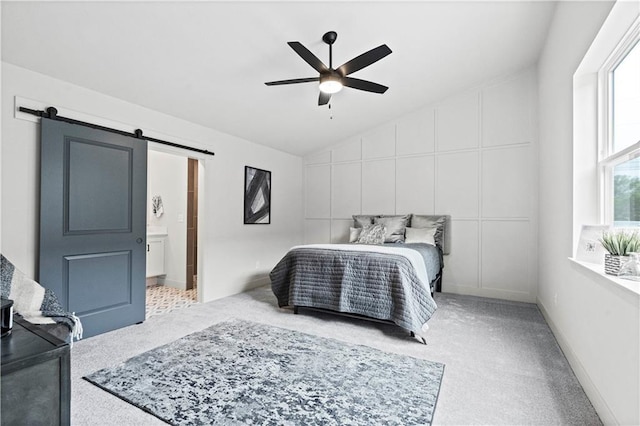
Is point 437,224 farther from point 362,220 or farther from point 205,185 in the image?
point 205,185

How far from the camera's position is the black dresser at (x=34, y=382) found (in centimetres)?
97

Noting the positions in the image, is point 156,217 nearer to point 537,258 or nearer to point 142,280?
point 142,280

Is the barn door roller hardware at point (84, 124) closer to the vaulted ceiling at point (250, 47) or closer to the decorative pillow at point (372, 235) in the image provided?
the vaulted ceiling at point (250, 47)

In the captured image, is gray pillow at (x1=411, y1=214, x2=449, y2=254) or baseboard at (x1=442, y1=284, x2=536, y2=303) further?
gray pillow at (x1=411, y1=214, x2=449, y2=254)

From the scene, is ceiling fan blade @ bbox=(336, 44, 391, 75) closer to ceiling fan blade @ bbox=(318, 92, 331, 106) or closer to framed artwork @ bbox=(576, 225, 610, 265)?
ceiling fan blade @ bbox=(318, 92, 331, 106)

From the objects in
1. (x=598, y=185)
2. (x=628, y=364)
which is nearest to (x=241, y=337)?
(x=628, y=364)

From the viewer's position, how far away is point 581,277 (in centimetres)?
212

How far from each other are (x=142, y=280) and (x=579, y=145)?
13.6ft

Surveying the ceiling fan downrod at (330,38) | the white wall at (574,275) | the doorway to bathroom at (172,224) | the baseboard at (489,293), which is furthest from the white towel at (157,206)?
the white wall at (574,275)

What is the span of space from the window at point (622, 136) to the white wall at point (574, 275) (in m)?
0.12

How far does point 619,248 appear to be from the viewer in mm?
1737

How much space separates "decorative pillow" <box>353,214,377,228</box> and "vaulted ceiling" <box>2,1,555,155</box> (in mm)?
1757

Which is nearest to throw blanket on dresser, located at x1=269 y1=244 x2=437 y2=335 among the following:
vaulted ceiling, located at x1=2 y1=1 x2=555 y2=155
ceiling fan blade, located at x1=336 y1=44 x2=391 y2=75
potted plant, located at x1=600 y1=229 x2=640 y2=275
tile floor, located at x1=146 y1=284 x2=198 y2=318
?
tile floor, located at x1=146 y1=284 x2=198 y2=318

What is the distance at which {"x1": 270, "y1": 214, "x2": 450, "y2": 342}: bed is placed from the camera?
2916mm
